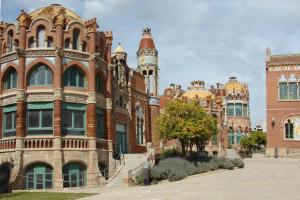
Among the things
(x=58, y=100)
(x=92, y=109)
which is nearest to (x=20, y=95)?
(x=58, y=100)

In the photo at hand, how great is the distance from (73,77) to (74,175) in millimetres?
7091

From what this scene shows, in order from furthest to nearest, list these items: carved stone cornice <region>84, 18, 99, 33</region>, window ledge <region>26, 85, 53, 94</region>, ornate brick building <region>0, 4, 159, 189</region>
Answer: carved stone cornice <region>84, 18, 99, 33</region>, window ledge <region>26, 85, 53, 94</region>, ornate brick building <region>0, 4, 159, 189</region>

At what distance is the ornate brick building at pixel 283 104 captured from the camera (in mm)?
57594

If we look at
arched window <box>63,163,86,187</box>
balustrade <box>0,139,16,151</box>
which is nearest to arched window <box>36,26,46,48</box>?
balustrade <box>0,139,16,151</box>

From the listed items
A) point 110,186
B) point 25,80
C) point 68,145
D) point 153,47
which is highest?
point 153,47

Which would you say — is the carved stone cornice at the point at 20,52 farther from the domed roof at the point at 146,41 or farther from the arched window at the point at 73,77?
the domed roof at the point at 146,41

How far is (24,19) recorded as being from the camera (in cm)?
3534

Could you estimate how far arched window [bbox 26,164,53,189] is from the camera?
3350 cm

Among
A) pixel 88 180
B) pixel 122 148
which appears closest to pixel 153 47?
pixel 122 148

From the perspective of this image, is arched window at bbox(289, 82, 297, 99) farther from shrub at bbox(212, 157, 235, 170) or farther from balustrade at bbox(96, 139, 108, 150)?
balustrade at bbox(96, 139, 108, 150)

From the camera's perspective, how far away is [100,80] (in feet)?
126

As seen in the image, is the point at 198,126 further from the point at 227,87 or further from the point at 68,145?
the point at 227,87

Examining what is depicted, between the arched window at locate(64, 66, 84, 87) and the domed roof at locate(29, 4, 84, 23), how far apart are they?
4.06 meters

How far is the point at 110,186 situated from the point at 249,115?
61.9 metres
